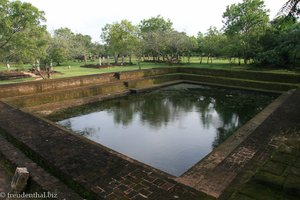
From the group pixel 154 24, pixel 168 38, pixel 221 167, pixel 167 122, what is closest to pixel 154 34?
pixel 168 38

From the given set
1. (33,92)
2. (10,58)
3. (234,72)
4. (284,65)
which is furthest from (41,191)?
(284,65)

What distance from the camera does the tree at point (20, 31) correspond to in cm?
1272

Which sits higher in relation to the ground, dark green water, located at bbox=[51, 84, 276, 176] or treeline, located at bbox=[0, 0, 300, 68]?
treeline, located at bbox=[0, 0, 300, 68]

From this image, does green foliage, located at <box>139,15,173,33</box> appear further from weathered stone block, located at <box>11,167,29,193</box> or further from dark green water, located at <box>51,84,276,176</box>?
weathered stone block, located at <box>11,167,29,193</box>

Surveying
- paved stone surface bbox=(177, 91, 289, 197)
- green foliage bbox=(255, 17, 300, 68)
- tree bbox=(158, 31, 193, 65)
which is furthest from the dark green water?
tree bbox=(158, 31, 193, 65)

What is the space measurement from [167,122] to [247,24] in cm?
1878

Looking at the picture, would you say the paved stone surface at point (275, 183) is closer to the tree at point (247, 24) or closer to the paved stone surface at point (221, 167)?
the paved stone surface at point (221, 167)

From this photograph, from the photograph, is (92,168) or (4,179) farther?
(4,179)

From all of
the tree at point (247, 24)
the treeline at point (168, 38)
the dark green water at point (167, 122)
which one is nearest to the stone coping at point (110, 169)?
the dark green water at point (167, 122)

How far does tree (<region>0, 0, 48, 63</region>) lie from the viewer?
1272 centimetres

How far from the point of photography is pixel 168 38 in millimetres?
26562

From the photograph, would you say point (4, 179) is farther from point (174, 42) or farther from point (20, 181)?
point (174, 42)

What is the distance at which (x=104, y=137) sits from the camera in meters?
7.21

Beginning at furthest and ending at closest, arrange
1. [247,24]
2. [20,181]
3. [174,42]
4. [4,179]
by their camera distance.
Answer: [174,42] < [247,24] < [4,179] < [20,181]
